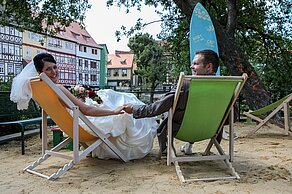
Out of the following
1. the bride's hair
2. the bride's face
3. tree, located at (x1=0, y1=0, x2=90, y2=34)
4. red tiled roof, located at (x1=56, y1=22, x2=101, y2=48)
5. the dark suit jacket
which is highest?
red tiled roof, located at (x1=56, y1=22, x2=101, y2=48)

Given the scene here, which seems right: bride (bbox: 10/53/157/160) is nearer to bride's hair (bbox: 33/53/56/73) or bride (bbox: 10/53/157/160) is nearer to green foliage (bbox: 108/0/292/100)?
bride's hair (bbox: 33/53/56/73)

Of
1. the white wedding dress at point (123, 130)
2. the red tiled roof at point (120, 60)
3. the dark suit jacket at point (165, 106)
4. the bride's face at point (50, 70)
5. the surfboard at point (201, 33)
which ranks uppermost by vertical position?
the red tiled roof at point (120, 60)

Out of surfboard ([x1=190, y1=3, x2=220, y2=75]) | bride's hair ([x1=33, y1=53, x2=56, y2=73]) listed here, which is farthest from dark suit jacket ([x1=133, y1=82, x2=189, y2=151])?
surfboard ([x1=190, y1=3, x2=220, y2=75])

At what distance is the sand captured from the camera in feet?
8.70

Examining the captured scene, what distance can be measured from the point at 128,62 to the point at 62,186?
66.9 metres

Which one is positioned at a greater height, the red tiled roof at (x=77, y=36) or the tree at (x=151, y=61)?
the red tiled roof at (x=77, y=36)

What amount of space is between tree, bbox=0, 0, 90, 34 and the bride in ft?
21.2

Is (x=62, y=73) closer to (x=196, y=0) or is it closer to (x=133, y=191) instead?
→ (x=196, y=0)

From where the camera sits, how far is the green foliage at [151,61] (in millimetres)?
37750

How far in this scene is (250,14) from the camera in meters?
10.4

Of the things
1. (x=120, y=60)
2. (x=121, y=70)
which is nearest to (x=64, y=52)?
(x=121, y=70)

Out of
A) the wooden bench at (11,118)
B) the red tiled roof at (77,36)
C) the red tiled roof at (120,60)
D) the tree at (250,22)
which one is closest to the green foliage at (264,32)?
the tree at (250,22)

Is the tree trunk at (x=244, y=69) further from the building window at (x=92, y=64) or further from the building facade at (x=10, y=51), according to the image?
the building window at (x=92, y=64)

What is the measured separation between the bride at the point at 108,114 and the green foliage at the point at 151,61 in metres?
33.4
